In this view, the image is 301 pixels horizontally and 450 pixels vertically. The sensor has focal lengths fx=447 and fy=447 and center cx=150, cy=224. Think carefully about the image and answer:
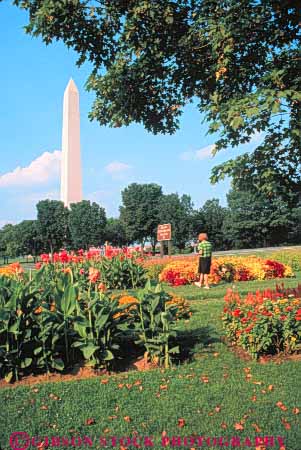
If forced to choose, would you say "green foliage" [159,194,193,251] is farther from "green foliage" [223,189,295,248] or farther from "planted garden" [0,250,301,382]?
"planted garden" [0,250,301,382]

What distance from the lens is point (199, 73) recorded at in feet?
19.9

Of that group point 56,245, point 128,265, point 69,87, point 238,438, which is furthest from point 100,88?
point 56,245

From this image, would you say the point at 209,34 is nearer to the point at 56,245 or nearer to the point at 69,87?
the point at 69,87

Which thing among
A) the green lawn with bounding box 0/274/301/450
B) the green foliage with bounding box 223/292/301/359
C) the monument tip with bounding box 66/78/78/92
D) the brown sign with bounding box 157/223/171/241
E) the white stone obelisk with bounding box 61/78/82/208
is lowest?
the green lawn with bounding box 0/274/301/450

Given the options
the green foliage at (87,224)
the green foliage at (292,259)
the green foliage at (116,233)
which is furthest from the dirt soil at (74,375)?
the green foliage at (116,233)

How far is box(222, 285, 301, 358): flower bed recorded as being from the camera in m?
5.38

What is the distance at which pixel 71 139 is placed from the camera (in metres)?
47.2

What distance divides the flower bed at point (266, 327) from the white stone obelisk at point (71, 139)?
1701 inches

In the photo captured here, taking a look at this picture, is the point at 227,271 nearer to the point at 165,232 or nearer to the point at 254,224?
the point at 165,232

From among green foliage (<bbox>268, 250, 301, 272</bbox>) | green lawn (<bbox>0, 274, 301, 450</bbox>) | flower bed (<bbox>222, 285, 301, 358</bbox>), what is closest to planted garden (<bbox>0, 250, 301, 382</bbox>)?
flower bed (<bbox>222, 285, 301, 358</bbox>)

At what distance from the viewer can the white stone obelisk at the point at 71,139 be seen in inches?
1826

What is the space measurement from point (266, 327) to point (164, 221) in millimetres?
56318

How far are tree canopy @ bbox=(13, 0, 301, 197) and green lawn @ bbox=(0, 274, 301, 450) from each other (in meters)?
2.19

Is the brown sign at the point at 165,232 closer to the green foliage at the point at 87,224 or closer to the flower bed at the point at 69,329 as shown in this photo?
the flower bed at the point at 69,329
